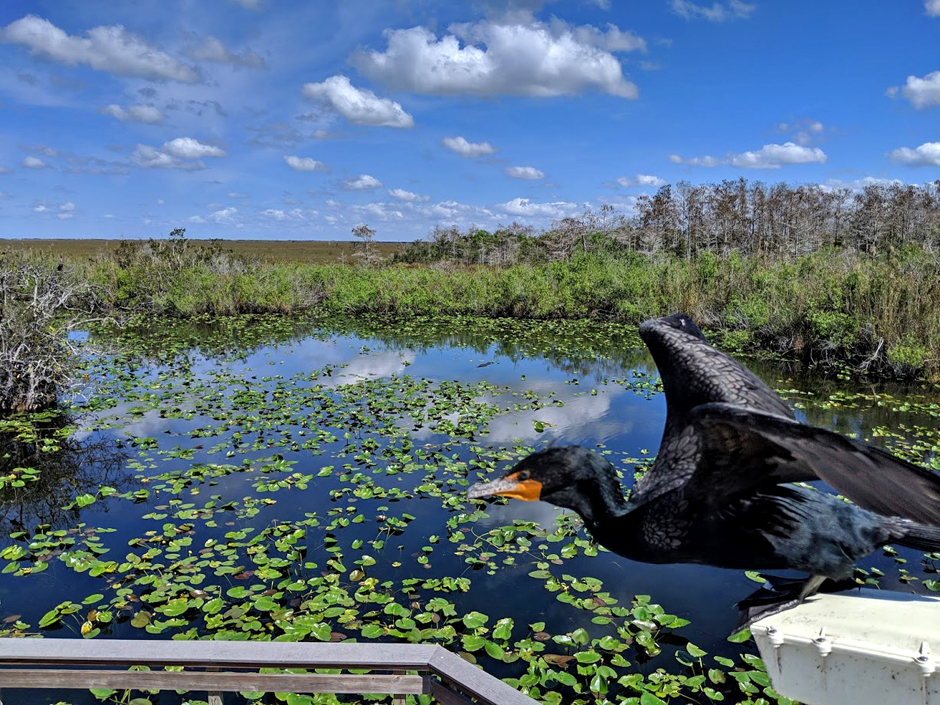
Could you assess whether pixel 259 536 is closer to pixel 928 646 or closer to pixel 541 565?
pixel 541 565

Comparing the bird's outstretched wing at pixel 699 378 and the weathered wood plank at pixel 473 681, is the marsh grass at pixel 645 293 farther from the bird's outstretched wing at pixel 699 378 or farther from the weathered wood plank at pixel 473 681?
the weathered wood plank at pixel 473 681

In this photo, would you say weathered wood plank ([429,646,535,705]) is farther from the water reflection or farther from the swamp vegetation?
the water reflection

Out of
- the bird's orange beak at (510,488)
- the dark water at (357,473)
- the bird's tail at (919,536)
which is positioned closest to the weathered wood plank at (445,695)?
the bird's orange beak at (510,488)

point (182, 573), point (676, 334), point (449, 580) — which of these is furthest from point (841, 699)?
point (182, 573)

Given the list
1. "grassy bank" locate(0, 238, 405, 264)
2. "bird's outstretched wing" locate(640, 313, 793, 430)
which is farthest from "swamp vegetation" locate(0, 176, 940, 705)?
"grassy bank" locate(0, 238, 405, 264)

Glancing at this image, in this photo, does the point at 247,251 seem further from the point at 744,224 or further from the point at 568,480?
the point at 568,480

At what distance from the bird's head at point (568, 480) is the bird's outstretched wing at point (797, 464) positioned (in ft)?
0.68

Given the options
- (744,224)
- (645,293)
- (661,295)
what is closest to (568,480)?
(661,295)

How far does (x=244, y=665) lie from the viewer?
4.10 ft

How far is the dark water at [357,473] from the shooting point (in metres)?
3.85

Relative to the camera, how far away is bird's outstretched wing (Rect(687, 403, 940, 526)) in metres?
1.07

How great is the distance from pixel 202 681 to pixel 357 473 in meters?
4.50

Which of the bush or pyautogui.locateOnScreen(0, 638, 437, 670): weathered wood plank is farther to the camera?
the bush

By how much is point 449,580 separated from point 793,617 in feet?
10.3
